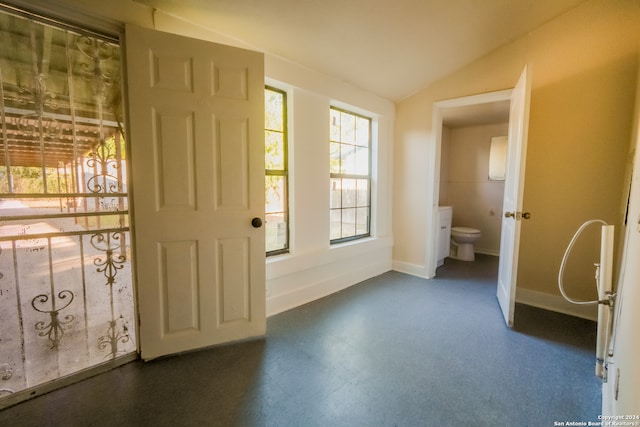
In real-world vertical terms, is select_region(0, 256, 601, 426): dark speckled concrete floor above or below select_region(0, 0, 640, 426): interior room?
below

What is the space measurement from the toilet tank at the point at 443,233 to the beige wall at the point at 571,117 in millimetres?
1099

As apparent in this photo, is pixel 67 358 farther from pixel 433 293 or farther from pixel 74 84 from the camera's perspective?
pixel 433 293

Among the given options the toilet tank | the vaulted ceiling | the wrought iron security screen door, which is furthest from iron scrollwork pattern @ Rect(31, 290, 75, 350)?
the toilet tank

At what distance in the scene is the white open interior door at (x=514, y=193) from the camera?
90.2 inches

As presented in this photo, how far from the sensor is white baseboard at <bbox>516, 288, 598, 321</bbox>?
2596mm

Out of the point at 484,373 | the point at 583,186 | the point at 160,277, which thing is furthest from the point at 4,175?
the point at 583,186

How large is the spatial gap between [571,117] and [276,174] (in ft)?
8.87

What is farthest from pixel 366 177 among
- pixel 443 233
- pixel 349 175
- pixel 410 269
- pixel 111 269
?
pixel 111 269

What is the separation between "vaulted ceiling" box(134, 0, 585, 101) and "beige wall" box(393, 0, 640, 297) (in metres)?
0.21

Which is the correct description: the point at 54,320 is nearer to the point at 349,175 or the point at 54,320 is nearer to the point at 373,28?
the point at 349,175

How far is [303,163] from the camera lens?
276 centimetres

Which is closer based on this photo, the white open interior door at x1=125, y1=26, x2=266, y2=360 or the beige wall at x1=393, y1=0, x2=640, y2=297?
the white open interior door at x1=125, y1=26, x2=266, y2=360

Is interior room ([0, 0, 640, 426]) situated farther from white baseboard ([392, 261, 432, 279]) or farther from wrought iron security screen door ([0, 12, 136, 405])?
white baseboard ([392, 261, 432, 279])

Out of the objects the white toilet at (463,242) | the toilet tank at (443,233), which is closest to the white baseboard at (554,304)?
the toilet tank at (443,233)
